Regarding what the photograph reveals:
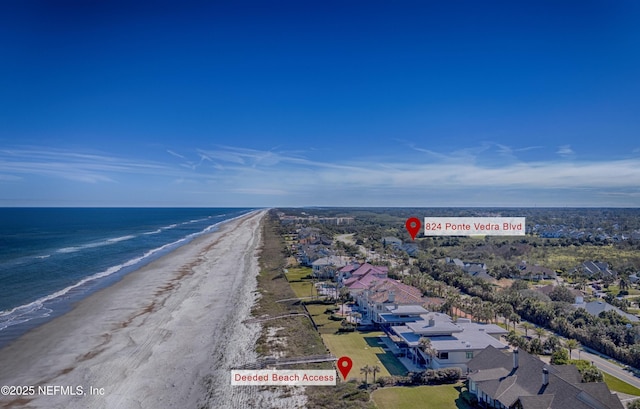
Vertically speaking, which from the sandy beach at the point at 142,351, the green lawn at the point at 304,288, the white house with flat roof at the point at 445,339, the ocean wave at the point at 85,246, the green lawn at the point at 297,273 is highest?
the ocean wave at the point at 85,246

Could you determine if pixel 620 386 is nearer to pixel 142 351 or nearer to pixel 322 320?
pixel 322 320

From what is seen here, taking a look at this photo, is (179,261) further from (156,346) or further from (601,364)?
(601,364)

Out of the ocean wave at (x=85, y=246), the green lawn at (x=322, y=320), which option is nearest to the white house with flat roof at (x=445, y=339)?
the green lawn at (x=322, y=320)

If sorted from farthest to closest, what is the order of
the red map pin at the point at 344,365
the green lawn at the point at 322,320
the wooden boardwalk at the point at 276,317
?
the wooden boardwalk at the point at 276,317, the green lawn at the point at 322,320, the red map pin at the point at 344,365

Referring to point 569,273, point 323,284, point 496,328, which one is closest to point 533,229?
point 569,273

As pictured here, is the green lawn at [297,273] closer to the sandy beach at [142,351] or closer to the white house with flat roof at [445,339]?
the sandy beach at [142,351]

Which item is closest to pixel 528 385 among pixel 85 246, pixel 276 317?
pixel 276 317
